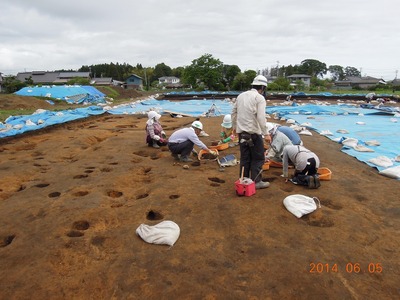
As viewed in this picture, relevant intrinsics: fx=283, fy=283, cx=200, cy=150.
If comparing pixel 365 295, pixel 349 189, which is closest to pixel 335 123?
pixel 349 189

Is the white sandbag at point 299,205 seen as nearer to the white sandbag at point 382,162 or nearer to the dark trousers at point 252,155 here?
the dark trousers at point 252,155

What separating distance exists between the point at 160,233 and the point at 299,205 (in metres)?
1.80

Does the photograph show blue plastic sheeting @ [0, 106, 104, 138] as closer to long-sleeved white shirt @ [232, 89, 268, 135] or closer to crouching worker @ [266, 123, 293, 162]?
long-sleeved white shirt @ [232, 89, 268, 135]

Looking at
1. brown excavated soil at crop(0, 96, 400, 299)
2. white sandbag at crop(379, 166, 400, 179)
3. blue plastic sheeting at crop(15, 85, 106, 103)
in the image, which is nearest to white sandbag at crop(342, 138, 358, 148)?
brown excavated soil at crop(0, 96, 400, 299)

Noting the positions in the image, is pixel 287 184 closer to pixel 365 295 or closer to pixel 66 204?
pixel 365 295

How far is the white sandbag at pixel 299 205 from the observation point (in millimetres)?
3506

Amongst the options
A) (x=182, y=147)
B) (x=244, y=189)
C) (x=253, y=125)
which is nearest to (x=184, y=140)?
(x=182, y=147)

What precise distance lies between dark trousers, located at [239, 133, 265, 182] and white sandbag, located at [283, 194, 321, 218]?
0.68 meters

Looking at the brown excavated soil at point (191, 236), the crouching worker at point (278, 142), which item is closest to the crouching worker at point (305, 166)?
the brown excavated soil at point (191, 236)

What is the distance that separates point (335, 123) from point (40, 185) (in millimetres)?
10357

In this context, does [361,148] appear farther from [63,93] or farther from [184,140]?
[63,93]

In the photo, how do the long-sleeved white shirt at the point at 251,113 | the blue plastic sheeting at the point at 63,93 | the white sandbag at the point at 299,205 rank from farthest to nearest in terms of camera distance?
the blue plastic sheeting at the point at 63,93 < the long-sleeved white shirt at the point at 251,113 < the white sandbag at the point at 299,205

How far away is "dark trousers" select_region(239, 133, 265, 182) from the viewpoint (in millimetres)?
4156
